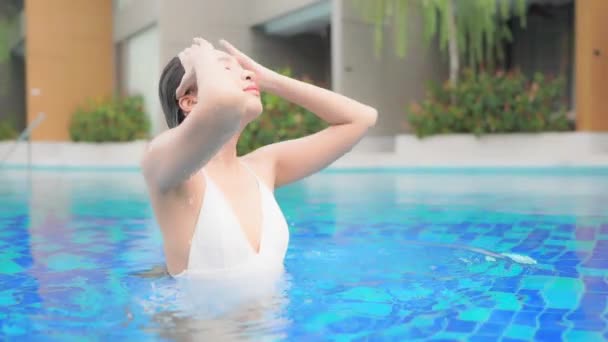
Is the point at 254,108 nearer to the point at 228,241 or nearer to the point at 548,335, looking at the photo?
the point at 228,241

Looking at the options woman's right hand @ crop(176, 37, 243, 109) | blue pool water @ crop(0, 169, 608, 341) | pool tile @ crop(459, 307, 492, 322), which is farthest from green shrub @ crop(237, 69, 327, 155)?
woman's right hand @ crop(176, 37, 243, 109)

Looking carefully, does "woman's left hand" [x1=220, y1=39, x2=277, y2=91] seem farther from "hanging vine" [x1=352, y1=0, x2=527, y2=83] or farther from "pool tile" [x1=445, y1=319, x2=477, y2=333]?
"hanging vine" [x1=352, y1=0, x2=527, y2=83]

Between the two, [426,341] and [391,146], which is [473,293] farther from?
[391,146]

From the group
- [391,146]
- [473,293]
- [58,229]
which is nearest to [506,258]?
[473,293]

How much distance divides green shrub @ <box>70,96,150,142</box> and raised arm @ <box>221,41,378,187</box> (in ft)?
54.5

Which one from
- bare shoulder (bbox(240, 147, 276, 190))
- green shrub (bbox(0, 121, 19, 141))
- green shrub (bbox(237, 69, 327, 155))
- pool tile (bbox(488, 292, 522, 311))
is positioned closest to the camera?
pool tile (bbox(488, 292, 522, 311))

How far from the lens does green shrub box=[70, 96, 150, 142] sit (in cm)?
1870

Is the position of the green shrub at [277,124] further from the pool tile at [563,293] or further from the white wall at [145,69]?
the pool tile at [563,293]

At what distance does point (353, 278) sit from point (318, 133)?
0.72 metres

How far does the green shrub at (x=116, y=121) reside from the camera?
18.7m

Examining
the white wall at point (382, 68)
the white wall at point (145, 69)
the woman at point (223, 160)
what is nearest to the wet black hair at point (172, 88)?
the woman at point (223, 160)

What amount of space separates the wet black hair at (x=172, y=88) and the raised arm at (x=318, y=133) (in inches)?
11.6

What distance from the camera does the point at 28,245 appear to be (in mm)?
4312

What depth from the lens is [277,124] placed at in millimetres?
15094
